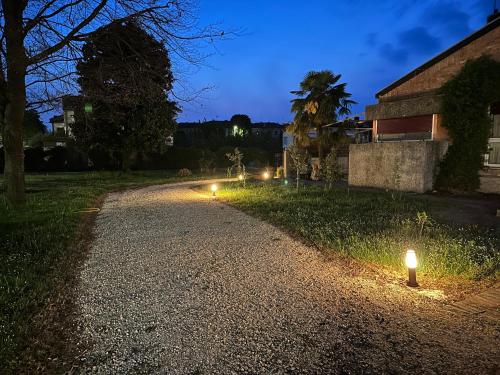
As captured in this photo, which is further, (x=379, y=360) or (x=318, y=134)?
(x=318, y=134)

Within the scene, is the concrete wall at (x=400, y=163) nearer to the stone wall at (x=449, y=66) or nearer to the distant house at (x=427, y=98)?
the distant house at (x=427, y=98)

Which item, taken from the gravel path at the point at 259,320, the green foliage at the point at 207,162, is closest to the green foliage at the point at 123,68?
the gravel path at the point at 259,320

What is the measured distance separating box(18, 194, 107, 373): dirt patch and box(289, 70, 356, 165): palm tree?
15.6 m

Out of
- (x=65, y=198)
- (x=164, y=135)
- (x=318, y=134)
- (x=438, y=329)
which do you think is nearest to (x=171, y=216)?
(x=65, y=198)

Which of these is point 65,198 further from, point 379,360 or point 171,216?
point 379,360

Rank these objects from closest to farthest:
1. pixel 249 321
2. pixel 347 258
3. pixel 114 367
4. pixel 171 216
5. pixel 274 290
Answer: pixel 114 367, pixel 249 321, pixel 274 290, pixel 347 258, pixel 171 216

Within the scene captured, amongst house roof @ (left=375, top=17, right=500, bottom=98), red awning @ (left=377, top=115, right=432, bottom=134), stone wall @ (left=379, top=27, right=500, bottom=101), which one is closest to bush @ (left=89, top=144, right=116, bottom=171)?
red awning @ (left=377, top=115, right=432, bottom=134)

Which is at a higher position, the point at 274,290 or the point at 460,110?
the point at 460,110

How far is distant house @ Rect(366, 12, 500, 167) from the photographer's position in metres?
11.5

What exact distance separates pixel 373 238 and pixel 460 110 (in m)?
7.95

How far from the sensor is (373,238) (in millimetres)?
6094

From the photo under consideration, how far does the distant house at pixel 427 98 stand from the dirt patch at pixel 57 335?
12.9 m

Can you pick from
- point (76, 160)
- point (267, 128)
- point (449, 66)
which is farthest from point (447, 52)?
point (267, 128)

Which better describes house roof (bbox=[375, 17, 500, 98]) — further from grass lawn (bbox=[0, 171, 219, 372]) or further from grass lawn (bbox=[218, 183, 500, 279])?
grass lawn (bbox=[0, 171, 219, 372])
